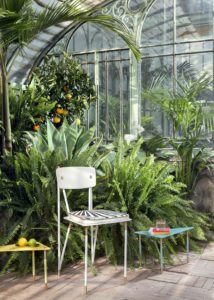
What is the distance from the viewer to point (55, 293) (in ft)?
10.1

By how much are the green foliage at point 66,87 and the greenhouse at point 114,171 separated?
15 mm

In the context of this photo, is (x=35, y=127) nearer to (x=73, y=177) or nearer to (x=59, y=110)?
(x=59, y=110)

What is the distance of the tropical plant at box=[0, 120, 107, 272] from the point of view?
3.69 metres

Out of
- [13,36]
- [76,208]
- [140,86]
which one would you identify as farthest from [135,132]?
[13,36]

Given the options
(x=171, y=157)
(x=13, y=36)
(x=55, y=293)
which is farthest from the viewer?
(x=171, y=157)

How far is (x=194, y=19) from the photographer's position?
6.21 m

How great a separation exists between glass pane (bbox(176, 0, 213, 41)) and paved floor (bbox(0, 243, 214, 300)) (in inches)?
140

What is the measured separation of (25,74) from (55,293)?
4.87m

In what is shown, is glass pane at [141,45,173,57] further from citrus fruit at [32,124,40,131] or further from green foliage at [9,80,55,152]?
citrus fruit at [32,124,40,131]

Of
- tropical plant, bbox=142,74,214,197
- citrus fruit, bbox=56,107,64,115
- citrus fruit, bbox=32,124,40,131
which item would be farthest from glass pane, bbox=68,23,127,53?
citrus fruit, bbox=32,124,40,131

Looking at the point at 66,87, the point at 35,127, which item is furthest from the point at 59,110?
the point at 35,127

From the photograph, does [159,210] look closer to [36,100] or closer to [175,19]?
[36,100]

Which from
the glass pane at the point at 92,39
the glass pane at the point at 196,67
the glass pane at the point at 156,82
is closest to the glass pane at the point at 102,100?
the glass pane at the point at 92,39

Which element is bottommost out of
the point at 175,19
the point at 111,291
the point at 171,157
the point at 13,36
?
the point at 111,291
